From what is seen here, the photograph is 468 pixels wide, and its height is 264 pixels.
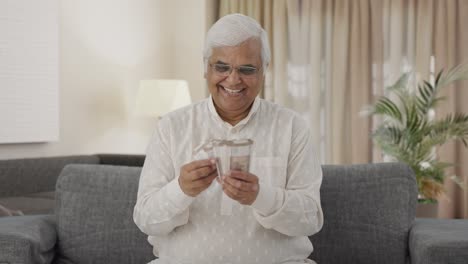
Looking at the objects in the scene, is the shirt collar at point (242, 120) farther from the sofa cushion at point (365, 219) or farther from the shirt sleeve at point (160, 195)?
the sofa cushion at point (365, 219)

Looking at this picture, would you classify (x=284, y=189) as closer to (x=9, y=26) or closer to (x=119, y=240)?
(x=119, y=240)

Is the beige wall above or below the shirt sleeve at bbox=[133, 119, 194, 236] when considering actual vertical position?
above

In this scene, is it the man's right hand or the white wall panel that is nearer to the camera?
the man's right hand

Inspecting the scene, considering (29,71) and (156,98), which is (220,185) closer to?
(29,71)

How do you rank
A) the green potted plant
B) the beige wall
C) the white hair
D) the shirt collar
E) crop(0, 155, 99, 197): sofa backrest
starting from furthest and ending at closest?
1. the beige wall
2. the green potted plant
3. crop(0, 155, 99, 197): sofa backrest
4. the shirt collar
5. the white hair

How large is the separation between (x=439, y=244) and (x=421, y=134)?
10.3 feet

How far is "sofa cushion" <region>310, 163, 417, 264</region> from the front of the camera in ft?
8.27

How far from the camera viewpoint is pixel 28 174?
4688mm

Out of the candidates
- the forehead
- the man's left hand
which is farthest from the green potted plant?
the man's left hand

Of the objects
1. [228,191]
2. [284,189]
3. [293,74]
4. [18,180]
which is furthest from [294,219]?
[293,74]

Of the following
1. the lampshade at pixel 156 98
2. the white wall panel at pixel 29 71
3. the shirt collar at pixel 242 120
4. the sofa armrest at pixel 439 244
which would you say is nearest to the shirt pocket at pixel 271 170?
the shirt collar at pixel 242 120

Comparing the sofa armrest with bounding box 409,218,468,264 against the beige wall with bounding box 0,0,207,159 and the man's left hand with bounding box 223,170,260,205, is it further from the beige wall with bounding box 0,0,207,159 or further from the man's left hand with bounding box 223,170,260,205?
the beige wall with bounding box 0,0,207,159

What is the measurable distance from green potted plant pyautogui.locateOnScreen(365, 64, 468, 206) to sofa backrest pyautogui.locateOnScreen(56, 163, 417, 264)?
8.63 feet

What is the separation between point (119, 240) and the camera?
261 cm
